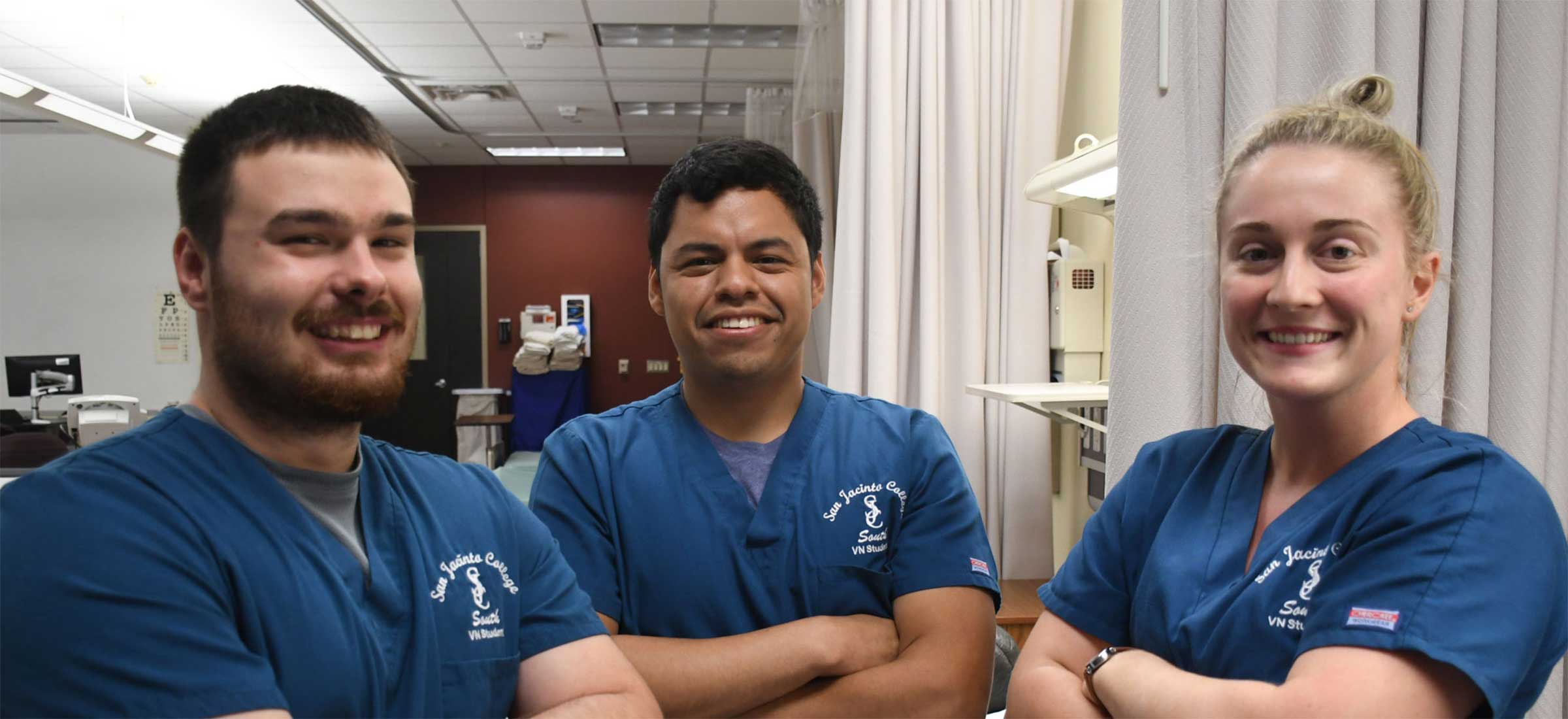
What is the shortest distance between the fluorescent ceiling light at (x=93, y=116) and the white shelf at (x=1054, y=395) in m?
3.15

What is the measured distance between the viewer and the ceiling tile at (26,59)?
4.70 meters

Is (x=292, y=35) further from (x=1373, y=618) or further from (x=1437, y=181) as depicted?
(x=1373, y=618)

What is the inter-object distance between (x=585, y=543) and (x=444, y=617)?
1.00 feet

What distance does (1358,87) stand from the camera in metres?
1.09

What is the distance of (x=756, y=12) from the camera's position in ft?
13.9

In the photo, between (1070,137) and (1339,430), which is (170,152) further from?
(1339,430)

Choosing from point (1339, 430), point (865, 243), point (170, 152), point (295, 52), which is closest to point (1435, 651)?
point (1339, 430)

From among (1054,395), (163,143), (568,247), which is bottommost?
(1054,395)

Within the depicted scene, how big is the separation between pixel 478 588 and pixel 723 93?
5.06 metres

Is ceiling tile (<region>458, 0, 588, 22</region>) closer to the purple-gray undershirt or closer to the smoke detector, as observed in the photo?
the smoke detector

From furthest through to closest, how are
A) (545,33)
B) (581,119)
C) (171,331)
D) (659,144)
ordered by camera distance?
1. (659,144)
2. (171,331)
3. (581,119)
4. (545,33)

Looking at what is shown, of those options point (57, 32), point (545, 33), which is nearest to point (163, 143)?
point (57, 32)

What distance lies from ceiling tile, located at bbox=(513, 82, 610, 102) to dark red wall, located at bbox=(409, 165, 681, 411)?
2.17 metres

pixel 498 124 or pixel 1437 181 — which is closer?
pixel 1437 181
